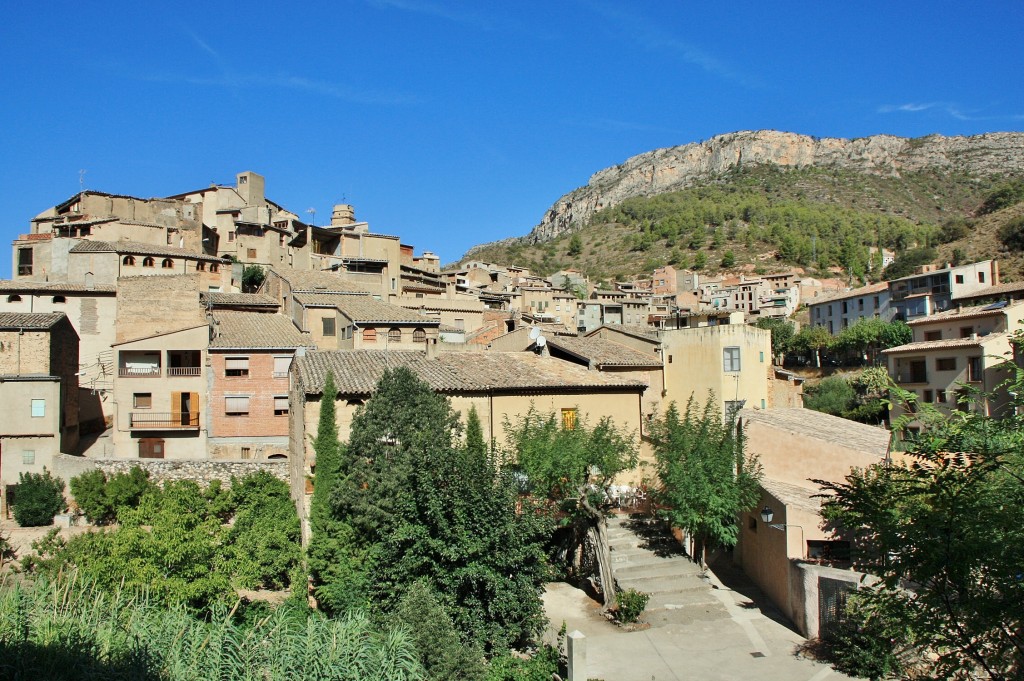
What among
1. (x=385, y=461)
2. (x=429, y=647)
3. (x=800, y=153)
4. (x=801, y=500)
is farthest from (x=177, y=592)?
(x=800, y=153)

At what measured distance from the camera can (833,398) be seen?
4497 cm

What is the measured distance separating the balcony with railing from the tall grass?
1812 centimetres

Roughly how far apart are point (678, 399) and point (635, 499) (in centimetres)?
560

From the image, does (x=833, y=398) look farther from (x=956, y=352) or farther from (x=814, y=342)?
(x=814, y=342)

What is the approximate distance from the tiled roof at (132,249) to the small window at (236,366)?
1755 cm

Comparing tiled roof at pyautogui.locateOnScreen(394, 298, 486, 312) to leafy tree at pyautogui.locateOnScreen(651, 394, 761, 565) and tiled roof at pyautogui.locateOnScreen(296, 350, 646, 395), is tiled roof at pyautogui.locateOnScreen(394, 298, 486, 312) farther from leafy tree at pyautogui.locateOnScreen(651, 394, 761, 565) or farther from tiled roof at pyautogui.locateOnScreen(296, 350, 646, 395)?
leafy tree at pyautogui.locateOnScreen(651, 394, 761, 565)

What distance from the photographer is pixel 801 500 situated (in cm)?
1888

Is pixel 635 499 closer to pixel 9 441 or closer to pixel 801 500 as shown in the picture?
pixel 801 500

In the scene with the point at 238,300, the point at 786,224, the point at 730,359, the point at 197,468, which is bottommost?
the point at 197,468

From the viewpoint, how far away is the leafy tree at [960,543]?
721cm

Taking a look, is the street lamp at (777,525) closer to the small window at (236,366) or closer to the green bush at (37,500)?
the small window at (236,366)

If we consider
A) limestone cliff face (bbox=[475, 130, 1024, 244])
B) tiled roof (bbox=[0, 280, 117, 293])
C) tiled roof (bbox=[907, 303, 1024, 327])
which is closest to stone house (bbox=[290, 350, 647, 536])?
tiled roof (bbox=[0, 280, 117, 293])

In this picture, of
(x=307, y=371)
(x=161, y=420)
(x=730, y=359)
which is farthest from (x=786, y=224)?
(x=307, y=371)

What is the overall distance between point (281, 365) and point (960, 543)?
86.7 ft
